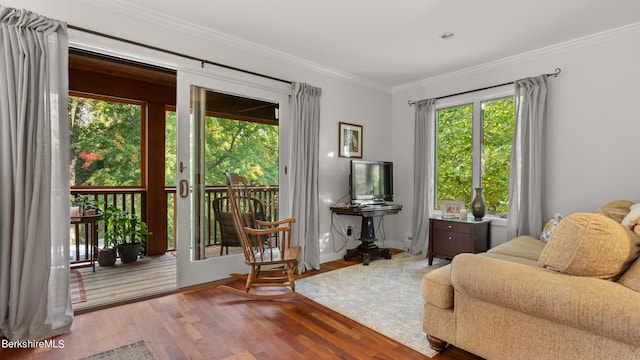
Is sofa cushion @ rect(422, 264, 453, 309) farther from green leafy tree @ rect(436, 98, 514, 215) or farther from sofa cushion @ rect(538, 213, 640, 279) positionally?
green leafy tree @ rect(436, 98, 514, 215)

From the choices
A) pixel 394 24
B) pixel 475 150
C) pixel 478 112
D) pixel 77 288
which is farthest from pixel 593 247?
pixel 77 288

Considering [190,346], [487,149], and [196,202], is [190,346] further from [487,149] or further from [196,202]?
[487,149]

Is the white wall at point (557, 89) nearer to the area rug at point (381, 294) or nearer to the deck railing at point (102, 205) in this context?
the area rug at point (381, 294)

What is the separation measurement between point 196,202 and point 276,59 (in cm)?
180

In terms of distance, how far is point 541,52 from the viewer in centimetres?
360

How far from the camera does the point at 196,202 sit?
326cm

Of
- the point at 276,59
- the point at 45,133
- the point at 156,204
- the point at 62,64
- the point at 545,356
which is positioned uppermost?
the point at 276,59

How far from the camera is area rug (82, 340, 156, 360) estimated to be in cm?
196

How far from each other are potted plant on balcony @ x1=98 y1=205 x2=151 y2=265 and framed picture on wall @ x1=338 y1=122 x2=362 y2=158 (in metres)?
2.77

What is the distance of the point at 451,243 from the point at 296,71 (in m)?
2.71

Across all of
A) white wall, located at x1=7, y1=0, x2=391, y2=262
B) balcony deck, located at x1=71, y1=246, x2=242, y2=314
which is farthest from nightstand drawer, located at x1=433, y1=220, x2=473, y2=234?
balcony deck, located at x1=71, y1=246, x2=242, y2=314

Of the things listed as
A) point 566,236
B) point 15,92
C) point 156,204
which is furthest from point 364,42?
point 156,204

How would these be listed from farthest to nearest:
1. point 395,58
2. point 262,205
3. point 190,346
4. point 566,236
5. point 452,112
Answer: point 452,112 → point 395,58 → point 262,205 → point 190,346 → point 566,236

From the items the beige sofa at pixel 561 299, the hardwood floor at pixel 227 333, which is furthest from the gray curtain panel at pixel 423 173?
the beige sofa at pixel 561 299
